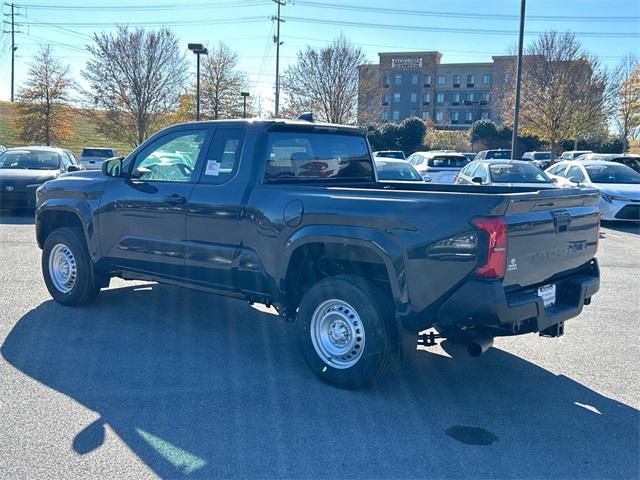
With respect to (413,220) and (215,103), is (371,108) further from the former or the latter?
(413,220)

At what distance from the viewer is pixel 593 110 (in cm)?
3534

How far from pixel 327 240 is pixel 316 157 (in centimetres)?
145

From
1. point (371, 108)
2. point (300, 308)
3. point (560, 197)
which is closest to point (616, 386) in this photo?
point (560, 197)

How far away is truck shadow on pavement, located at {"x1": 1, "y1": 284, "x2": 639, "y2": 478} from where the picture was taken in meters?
3.60

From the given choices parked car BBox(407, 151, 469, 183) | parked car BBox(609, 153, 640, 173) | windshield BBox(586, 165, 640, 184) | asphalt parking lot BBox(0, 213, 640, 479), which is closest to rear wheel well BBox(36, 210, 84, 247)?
asphalt parking lot BBox(0, 213, 640, 479)

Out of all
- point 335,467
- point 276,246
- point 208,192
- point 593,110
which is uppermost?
point 593,110

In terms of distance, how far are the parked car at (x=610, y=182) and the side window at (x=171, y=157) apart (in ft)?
34.7

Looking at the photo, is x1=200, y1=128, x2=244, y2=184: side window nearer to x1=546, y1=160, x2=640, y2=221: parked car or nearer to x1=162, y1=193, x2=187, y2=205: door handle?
x1=162, y1=193, x2=187, y2=205: door handle

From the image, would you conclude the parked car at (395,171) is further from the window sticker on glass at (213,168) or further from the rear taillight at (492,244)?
the rear taillight at (492,244)

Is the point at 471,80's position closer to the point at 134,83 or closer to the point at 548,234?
the point at 134,83

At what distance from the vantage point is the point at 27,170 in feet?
50.8

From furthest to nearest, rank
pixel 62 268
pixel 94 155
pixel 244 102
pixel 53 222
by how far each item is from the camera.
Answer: pixel 244 102, pixel 94 155, pixel 53 222, pixel 62 268

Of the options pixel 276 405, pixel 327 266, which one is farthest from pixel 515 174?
pixel 276 405

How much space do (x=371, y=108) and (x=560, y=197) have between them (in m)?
44.4
